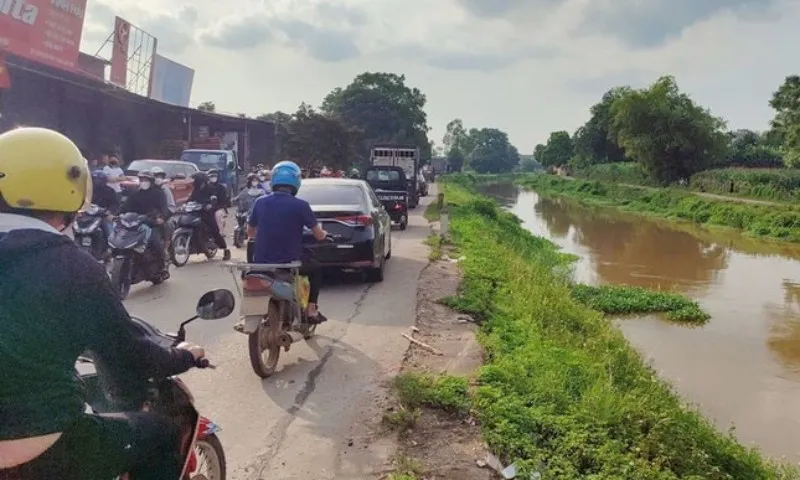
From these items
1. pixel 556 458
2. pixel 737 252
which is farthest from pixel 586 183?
pixel 556 458

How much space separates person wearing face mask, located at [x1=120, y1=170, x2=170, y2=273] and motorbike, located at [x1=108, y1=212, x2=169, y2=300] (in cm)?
8

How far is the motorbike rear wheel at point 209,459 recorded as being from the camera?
3077 mm

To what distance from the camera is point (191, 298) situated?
899 centimetres

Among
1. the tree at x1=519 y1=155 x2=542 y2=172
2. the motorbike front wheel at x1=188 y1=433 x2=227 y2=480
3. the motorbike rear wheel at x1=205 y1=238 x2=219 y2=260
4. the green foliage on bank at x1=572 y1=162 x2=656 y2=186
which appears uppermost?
the tree at x1=519 y1=155 x2=542 y2=172

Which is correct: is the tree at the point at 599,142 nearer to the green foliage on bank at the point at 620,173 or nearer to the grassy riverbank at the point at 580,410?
the green foliage on bank at the point at 620,173

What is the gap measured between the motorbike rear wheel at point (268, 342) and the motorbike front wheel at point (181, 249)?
557cm

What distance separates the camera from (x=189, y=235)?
11.5m

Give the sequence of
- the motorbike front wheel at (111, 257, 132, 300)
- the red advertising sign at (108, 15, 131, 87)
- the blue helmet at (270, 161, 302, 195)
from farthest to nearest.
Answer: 1. the red advertising sign at (108, 15, 131, 87)
2. the motorbike front wheel at (111, 257, 132, 300)
3. the blue helmet at (270, 161, 302, 195)

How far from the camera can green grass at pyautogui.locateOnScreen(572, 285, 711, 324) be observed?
1264 cm

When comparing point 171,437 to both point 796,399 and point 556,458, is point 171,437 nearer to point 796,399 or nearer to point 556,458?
point 556,458

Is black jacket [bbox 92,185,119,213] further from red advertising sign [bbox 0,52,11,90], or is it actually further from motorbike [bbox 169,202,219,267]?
red advertising sign [bbox 0,52,11,90]

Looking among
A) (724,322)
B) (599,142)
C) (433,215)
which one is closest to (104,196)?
(724,322)

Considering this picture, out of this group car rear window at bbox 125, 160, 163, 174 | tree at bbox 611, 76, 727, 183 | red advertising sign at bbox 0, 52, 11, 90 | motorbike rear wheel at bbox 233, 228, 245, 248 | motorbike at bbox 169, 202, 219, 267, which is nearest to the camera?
motorbike at bbox 169, 202, 219, 267

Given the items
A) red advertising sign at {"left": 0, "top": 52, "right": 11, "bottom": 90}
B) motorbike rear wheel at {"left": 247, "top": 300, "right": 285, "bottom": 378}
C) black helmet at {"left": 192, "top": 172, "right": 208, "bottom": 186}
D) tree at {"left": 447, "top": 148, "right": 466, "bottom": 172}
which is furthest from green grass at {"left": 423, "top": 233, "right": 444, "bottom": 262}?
tree at {"left": 447, "top": 148, "right": 466, "bottom": 172}
